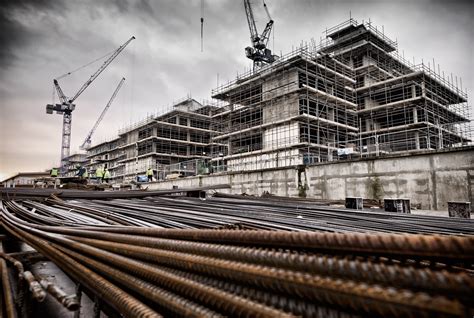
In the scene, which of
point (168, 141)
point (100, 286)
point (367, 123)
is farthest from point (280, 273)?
point (168, 141)

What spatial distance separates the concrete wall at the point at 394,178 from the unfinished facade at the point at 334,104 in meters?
7.80

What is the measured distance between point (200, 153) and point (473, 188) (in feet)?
130

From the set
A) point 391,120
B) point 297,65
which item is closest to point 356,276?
point 297,65

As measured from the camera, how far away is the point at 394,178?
36.6ft

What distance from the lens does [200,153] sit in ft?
151

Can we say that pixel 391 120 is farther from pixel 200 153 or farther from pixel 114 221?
pixel 114 221

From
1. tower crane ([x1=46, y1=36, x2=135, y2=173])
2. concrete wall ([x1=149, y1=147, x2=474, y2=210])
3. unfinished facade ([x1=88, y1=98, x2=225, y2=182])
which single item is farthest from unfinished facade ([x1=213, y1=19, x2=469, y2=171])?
tower crane ([x1=46, y1=36, x2=135, y2=173])

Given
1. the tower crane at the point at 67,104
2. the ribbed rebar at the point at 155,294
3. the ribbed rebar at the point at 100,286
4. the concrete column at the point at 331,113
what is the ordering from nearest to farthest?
the ribbed rebar at the point at 155,294
the ribbed rebar at the point at 100,286
the concrete column at the point at 331,113
the tower crane at the point at 67,104

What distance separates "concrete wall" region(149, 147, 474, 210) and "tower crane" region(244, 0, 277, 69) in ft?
102

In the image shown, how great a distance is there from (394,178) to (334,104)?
17.3m

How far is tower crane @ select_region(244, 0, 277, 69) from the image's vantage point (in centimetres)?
4200

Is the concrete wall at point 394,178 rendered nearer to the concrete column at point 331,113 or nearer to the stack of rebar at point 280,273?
the stack of rebar at point 280,273

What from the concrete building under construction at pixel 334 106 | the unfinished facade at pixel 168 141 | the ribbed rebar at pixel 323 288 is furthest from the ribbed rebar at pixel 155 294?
the unfinished facade at pixel 168 141

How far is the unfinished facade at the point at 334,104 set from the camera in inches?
949
